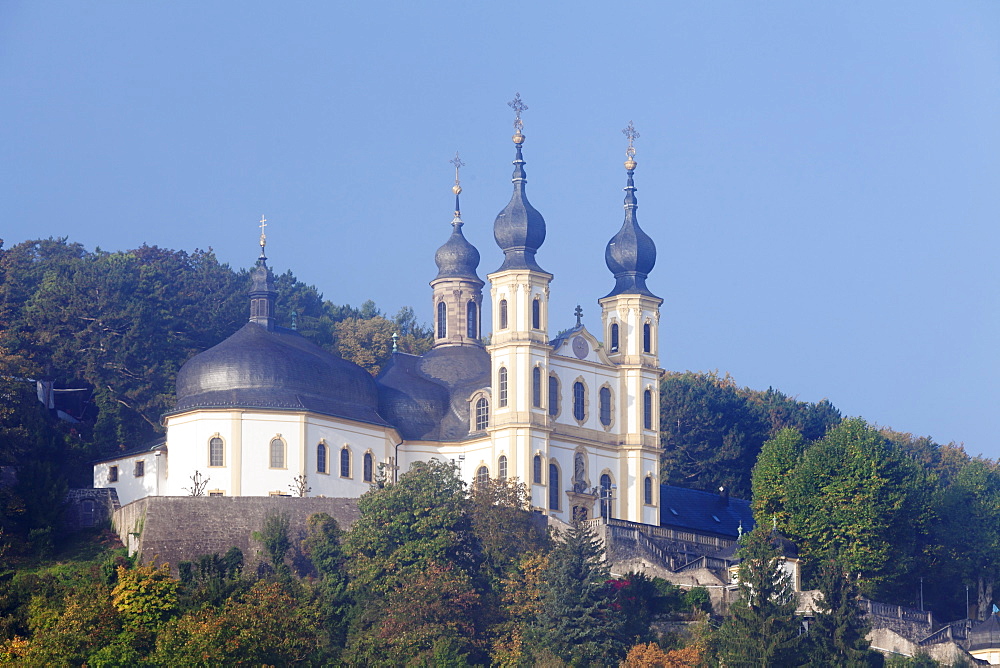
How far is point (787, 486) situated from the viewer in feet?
304

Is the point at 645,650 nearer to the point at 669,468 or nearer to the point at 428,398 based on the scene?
the point at 428,398

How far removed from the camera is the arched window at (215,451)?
92875 millimetres

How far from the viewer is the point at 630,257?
10156 cm

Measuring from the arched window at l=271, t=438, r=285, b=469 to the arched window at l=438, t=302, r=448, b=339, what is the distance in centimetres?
1488

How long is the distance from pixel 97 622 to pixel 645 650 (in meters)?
17.9

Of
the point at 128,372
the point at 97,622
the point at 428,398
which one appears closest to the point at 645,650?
the point at 97,622

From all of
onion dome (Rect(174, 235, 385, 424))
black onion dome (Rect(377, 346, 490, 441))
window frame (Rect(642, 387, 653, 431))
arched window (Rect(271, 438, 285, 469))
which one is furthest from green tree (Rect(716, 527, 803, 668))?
onion dome (Rect(174, 235, 385, 424))

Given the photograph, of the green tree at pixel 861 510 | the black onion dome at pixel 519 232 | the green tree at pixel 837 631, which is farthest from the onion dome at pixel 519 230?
the green tree at pixel 837 631

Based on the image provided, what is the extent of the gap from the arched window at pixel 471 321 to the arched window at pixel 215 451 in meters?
16.9

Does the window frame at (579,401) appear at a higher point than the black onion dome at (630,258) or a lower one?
lower

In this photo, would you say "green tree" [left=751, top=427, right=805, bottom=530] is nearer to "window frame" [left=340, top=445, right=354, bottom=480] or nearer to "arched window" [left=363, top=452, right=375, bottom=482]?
"arched window" [left=363, top=452, right=375, bottom=482]

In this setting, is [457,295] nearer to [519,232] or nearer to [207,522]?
[519,232]

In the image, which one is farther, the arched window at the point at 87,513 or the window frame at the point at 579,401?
the window frame at the point at 579,401

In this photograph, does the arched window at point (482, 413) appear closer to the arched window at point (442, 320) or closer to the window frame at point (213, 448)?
the arched window at point (442, 320)
